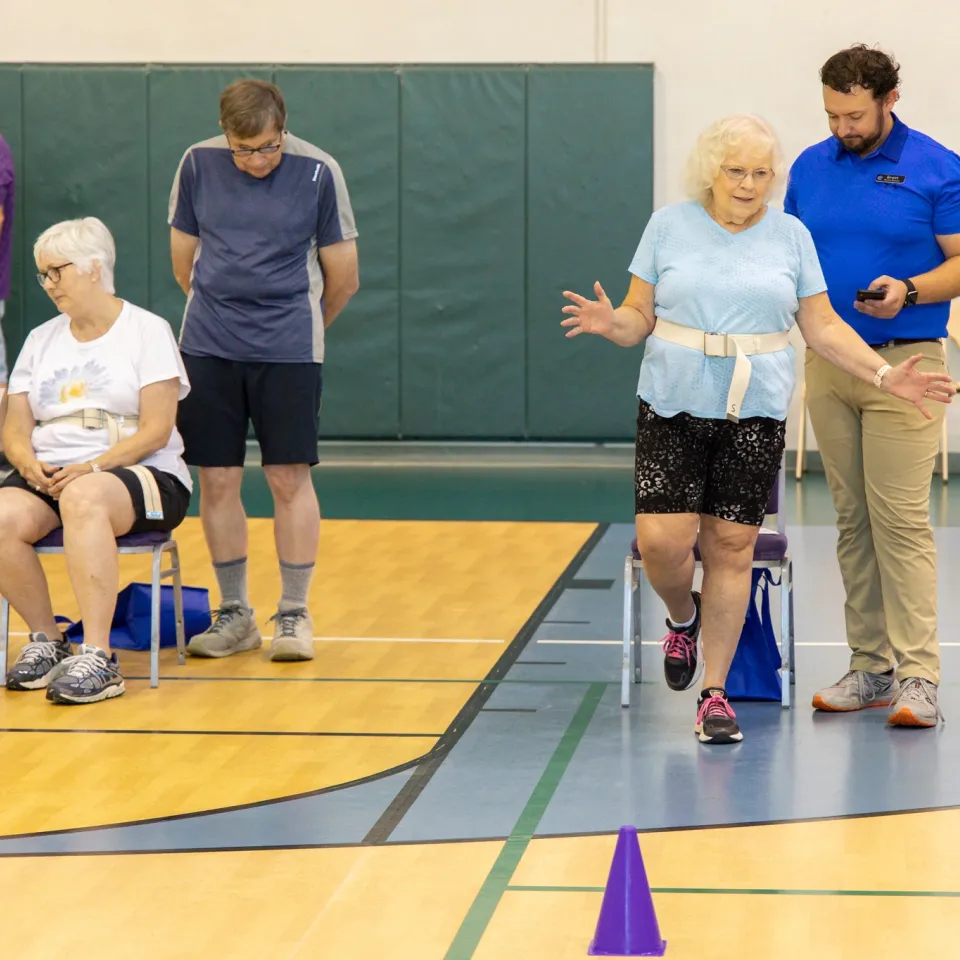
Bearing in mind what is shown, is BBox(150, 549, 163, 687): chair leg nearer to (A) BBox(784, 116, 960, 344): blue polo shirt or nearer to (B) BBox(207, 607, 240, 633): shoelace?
(B) BBox(207, 607, 240, 633): shoelace

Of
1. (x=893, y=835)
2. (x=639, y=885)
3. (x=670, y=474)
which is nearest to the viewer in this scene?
(x=639, y=885)

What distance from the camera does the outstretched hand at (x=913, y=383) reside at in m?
3.38

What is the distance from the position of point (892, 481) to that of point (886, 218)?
1.88ft

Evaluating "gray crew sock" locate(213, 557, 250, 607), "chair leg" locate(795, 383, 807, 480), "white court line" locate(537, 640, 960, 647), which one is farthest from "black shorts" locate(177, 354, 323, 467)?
"chair leg" locate(795, 383, 807, 480)

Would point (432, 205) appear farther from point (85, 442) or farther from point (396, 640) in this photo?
point (85, 442)

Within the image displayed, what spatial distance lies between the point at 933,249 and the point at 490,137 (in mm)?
5447

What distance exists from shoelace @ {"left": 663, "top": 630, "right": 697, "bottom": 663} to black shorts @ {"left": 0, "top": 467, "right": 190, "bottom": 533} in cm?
122

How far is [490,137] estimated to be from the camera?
8781 millimetres

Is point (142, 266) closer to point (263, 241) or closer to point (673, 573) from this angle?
point (263, 241)

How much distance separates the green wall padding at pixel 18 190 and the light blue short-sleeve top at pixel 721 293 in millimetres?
6069

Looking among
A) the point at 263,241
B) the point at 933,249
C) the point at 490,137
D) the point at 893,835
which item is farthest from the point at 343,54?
the point at 893,835

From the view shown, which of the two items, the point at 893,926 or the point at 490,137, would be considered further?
the point at 490,137

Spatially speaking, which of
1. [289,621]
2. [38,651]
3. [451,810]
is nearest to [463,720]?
[451,810]

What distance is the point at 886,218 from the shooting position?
3.55m
